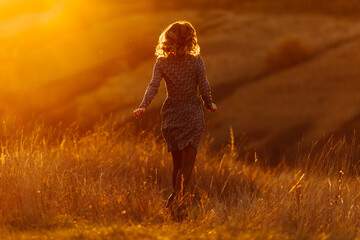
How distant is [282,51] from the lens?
23172mm

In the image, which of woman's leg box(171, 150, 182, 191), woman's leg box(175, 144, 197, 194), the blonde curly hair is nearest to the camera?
→ the blonde curly hair

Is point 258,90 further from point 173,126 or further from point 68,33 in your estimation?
point 173,126

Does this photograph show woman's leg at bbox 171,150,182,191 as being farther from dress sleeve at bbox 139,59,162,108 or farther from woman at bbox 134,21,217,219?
dress sleeve at bbox 139,59,162,108

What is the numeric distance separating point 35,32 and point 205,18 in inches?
335

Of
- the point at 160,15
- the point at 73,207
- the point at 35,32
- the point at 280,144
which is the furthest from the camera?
the point at 160,15

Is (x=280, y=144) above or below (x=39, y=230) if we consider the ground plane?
below

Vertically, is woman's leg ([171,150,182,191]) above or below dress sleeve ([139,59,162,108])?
below

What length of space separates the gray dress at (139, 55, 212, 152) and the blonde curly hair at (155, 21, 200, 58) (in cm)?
11

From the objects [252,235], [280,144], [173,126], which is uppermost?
[173,126]

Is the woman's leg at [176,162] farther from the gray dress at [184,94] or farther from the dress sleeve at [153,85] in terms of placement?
the dress sleeve at [153,85]

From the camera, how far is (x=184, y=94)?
21.2 feet

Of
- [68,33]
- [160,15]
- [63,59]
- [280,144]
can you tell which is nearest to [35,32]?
[68,33]

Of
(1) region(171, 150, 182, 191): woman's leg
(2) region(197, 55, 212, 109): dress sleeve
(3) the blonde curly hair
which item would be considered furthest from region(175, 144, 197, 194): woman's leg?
(3) the blonde curly hair

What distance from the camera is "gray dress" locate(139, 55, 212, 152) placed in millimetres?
6406
